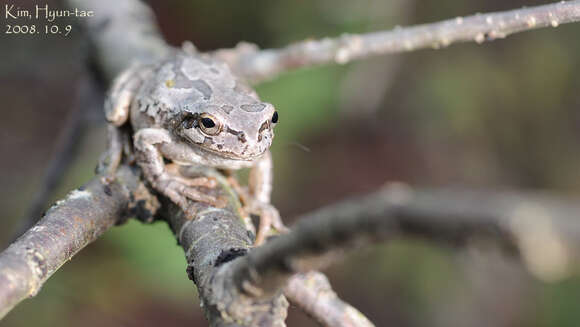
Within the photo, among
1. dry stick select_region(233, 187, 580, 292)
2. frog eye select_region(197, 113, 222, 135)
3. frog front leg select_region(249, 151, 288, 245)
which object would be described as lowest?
frog front leg select_region(249, 151, 288, 245)

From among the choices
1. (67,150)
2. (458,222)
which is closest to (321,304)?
(458,222)

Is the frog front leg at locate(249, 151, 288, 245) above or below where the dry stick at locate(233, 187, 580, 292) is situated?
below

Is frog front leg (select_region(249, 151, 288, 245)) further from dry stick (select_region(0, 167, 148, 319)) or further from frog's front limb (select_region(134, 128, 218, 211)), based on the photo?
dry stick (select_region(0, 167, 148, 319))

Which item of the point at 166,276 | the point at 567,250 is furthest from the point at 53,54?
→ the point at 567,250

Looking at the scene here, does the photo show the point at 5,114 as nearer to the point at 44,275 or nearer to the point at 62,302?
the point at 62,302

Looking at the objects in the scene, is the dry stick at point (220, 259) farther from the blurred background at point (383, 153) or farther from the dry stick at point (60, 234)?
the blurred background at point (383, 153)

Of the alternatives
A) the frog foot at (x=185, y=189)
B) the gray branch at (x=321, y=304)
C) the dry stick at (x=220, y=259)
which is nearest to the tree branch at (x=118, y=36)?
the frog foot at (x=185, y=189)

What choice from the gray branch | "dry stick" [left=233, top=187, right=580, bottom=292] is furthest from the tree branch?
"dry stick" [left=233, top=187, right=580, bottom=292]
